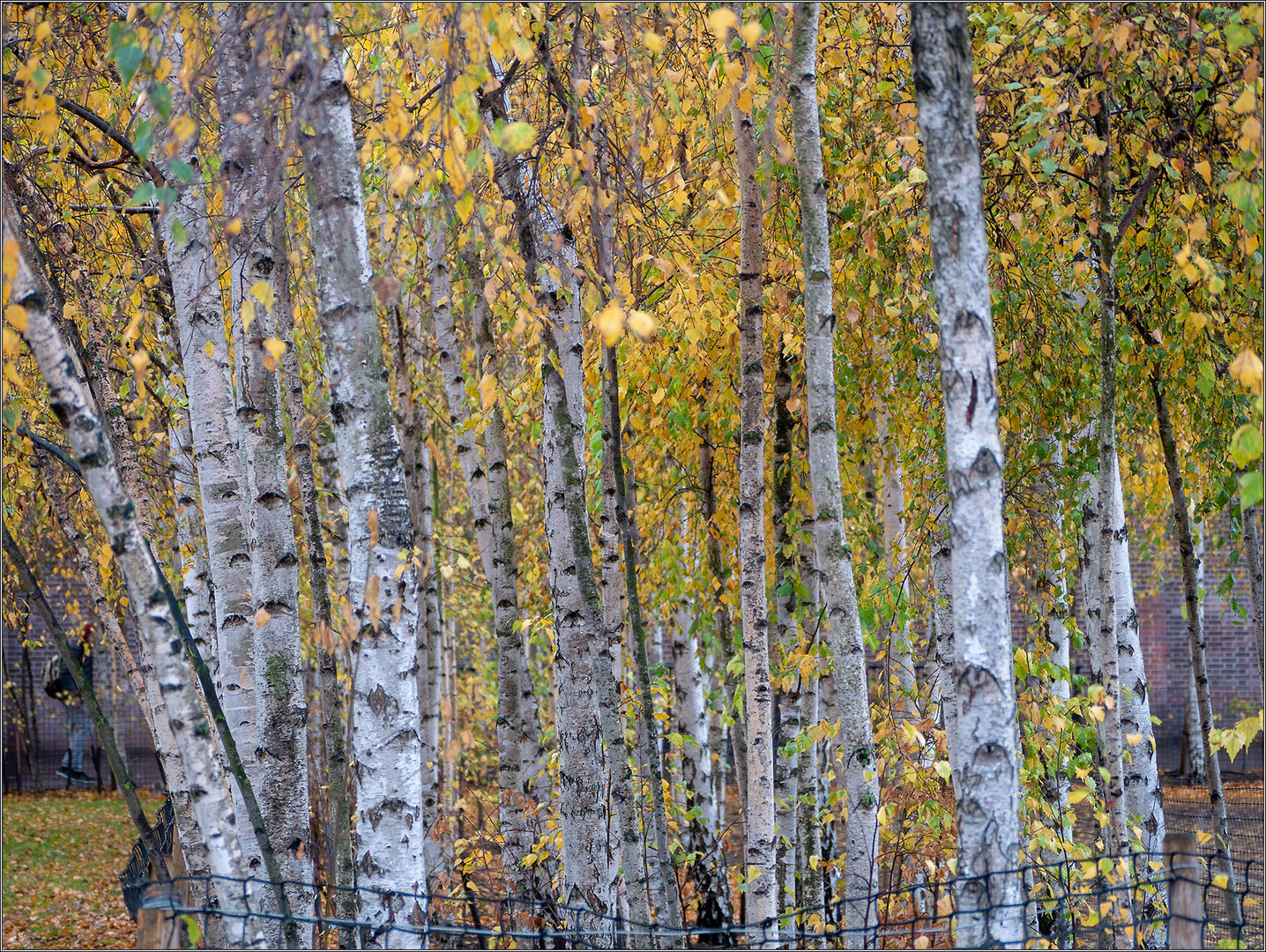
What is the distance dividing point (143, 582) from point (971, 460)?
184 cm

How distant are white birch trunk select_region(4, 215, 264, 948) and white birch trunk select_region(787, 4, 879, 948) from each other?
1764 mm

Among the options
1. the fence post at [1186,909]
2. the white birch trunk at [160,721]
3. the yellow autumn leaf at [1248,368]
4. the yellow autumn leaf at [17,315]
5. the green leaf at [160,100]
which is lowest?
the fence post at [1186,909]

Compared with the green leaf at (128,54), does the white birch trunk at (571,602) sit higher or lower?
lower

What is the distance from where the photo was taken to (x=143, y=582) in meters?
2.13

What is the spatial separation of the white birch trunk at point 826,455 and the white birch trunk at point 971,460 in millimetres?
739

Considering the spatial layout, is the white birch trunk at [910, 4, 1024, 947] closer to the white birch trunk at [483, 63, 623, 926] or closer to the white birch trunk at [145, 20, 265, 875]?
the white birch trunk at [483, 63, 623, 926]

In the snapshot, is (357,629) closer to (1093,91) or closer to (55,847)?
(1093,91)

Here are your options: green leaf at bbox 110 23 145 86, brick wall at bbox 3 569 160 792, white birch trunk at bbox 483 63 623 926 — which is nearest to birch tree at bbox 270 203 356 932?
white birch trunk at bbox 483 63 623 926

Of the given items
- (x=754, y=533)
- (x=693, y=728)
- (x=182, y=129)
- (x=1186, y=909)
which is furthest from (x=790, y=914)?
(x=693, y=728)

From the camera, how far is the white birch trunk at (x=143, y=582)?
2016 mm

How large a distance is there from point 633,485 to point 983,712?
10.2 feet

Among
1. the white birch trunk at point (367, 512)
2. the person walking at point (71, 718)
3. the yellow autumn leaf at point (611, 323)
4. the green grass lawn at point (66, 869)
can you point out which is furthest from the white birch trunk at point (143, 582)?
the person walking at point (71, 718)

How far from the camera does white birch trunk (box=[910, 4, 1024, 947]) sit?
2.07m

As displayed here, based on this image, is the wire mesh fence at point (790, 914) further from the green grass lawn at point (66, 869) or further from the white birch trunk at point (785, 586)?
the green grass lawn at point (66, 869)
